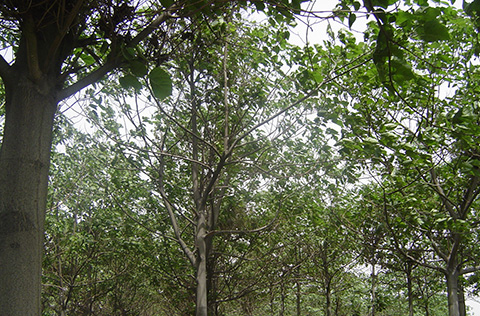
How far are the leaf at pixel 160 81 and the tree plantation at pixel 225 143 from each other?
0.4 inches

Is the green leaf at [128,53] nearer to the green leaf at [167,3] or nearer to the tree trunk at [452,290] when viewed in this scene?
the green leaf at [167,3]

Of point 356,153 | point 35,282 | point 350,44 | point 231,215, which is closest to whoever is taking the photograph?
point 35,282

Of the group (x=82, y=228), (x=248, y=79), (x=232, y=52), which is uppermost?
(x=232, y=52)

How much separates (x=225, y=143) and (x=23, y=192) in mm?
3653

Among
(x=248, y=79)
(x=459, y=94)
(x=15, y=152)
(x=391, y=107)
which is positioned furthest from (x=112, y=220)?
(x=15, y=152)

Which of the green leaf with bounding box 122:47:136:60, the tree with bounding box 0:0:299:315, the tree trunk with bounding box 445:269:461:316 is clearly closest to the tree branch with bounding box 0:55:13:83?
the tree with bounding box 0:0:299:315

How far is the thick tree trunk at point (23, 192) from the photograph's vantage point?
64.5 inches

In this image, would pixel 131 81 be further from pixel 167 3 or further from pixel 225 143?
pixel 225 143

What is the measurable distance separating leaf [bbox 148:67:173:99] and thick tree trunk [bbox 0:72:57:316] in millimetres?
500

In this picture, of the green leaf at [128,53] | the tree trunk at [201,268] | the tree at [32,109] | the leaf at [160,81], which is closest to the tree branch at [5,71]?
the tree at [32,109]

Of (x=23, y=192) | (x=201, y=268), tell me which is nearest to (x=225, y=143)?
(x=201, y=268)

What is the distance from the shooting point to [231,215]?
8203 millimetres

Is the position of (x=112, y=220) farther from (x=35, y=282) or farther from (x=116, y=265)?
(x=35, y=282)

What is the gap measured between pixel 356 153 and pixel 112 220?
641cm
